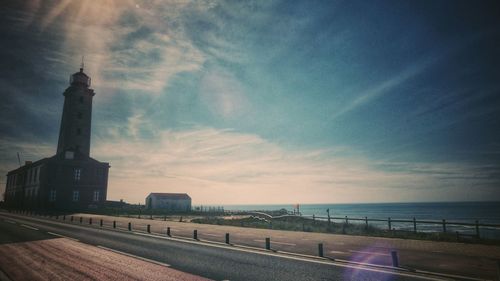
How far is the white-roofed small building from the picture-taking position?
74312mm

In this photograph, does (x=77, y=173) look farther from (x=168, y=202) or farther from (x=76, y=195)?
(x=168, y=202)

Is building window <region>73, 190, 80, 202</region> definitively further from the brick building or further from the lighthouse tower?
the lighthouse tower

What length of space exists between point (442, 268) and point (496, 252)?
6.73 meters

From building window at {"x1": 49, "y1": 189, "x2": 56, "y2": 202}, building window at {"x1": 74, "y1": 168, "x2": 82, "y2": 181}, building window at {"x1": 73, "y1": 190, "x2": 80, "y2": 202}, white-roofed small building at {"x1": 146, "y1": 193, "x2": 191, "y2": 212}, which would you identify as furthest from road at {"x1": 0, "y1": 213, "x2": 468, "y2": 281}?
white-roofed small building at {"x1": 146, "y1": 193, "x2": 191, "y2": 212}

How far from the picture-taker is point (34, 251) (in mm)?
12195

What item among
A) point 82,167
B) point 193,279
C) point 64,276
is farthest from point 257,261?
point 82,167

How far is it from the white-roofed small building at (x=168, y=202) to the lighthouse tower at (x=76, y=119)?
76.4 feet

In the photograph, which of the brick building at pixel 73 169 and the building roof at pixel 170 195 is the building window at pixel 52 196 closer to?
the brick building at pixel 73 169

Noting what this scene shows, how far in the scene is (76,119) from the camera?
5669 cm

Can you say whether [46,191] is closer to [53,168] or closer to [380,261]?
[53,168]

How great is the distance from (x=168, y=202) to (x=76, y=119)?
3066 cm

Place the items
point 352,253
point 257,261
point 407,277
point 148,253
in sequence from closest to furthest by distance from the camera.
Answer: point 407,277 → point 257,261 → point 148,253 → point 352,253

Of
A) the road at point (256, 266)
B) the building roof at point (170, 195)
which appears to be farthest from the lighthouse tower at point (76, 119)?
the road at point (256, 266)

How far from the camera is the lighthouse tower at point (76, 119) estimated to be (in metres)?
55.2
